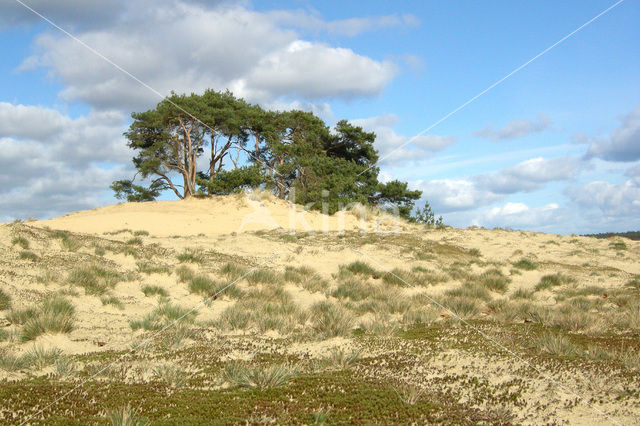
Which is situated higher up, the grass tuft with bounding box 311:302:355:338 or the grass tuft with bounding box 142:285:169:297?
the grass tuft with bounding box 142:285:169:297

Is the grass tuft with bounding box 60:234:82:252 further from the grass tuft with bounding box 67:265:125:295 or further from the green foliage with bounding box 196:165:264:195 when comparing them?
the green foliage with bounding box 196:165:264:195

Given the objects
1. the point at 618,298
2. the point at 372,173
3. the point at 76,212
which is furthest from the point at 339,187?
the point at 618,298

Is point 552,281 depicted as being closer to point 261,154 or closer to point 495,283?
point 495,283

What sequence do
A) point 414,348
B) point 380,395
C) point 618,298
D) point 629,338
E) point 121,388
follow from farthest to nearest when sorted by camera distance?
point 618,298 → point 629,338 → point 414,348 → point 121,388 → point 380,395

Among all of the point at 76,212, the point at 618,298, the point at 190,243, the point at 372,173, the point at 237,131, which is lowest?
the point at 618,298

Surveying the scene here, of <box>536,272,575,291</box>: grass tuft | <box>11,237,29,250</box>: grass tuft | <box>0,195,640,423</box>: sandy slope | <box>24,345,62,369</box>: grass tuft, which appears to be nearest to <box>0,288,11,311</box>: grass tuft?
<box>0,195,640,423</box>: sandy slope

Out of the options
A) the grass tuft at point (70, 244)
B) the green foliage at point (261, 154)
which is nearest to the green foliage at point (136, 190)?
the green foliage at point (261, 154)

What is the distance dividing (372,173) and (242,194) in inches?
438

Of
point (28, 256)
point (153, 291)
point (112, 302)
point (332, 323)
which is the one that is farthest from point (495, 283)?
point (28, 256)

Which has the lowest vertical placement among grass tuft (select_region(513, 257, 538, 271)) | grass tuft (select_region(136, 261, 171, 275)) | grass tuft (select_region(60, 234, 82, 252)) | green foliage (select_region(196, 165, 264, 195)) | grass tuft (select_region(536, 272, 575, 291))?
grass tuft (select_region(536, 272, 575, 291))

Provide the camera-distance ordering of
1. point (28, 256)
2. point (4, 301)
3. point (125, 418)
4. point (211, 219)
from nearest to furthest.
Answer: point (125, 418) < point (4, 301) < point (28, 256) < point (211, 219)

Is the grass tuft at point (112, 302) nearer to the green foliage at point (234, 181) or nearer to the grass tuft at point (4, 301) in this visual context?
the grass tuft at point (4, 301)

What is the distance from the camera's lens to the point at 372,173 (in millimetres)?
38125

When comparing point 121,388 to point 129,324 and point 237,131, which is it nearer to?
point 129,324
